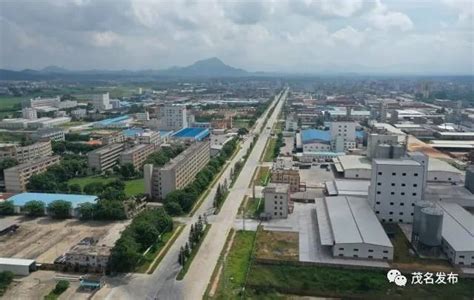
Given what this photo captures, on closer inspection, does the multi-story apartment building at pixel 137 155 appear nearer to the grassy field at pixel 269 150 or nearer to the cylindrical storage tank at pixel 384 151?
the grassy field at pixel 269 150

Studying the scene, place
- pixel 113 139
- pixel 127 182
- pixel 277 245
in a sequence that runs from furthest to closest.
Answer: pixel 113 139
pixel 127 182
pixel 277 245

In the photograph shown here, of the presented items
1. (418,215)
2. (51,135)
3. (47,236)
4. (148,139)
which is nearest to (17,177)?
(47,236)

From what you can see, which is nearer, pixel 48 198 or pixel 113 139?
pixel 48 198

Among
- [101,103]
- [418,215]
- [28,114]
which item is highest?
[101,103]

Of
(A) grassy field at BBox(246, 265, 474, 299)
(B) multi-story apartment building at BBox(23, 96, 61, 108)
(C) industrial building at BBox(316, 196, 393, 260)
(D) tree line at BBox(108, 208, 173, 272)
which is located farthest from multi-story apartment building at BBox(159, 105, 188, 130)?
(A) grassy field at BBox(246, 265, 474, 299)

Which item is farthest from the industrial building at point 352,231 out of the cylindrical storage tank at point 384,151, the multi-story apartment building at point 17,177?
the multi-story apartment building at point 17,177

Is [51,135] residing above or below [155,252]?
above

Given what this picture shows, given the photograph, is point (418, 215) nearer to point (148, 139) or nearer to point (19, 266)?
point (19, 266)
